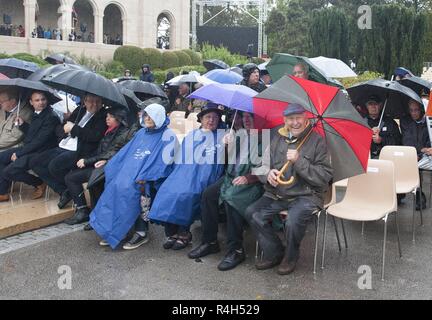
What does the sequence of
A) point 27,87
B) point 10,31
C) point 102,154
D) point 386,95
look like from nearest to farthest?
point 102,154
point 27,87
point 386,95
point 10,31

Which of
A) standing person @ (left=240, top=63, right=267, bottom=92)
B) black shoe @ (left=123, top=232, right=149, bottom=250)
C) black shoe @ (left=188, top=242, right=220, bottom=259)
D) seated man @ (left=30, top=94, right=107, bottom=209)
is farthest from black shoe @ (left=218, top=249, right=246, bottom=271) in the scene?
standing person @ (left=240, top=63, right=267, bottom=92)

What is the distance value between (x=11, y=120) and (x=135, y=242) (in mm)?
2913

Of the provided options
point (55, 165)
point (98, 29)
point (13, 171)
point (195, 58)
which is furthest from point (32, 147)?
point (98, 29)

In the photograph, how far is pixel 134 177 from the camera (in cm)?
551

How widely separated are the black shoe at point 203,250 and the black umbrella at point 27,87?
9.99 ft

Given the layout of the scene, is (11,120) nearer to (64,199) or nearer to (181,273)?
(64,199)

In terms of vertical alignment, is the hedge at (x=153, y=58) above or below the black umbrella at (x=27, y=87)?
above

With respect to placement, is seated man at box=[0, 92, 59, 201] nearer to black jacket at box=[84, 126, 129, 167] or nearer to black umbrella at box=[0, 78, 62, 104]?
black umbrella at box=[0, 78, 62, 104]

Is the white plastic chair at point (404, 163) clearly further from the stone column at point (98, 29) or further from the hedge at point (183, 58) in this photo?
the stone column at point (98, 29)

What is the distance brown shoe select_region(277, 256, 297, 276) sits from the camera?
15.6ft

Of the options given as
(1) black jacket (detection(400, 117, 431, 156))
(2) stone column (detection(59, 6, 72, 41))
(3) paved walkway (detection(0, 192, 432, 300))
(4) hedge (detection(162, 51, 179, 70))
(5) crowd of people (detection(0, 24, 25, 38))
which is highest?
(2) stone column (detection(59, 6, 72, 41))

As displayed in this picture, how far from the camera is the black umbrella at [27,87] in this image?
6.57 metres

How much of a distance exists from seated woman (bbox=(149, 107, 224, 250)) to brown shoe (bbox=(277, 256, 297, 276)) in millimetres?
1078

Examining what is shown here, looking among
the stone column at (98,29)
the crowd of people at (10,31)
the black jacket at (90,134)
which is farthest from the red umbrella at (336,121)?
the stone column at (98,29)
